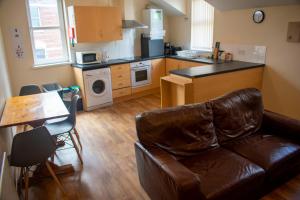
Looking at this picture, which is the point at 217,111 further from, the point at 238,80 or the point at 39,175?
the point at 39,175

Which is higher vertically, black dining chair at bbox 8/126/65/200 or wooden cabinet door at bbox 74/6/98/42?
wooden cabinet door at bbox 74/6/98/42

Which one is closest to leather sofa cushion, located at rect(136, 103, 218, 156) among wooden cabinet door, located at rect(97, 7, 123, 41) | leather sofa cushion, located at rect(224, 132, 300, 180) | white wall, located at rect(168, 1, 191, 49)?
leather sofa cushion, located at rect(224, 132, 300, 180)

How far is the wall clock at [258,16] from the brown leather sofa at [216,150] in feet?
5.51

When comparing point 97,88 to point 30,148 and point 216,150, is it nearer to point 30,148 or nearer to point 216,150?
point 30,148

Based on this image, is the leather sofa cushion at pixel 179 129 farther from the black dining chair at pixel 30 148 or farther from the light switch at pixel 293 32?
the light switch at pixel 293 32

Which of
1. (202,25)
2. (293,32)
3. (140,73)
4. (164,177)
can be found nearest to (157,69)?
(140,73)

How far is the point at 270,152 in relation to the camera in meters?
2.23

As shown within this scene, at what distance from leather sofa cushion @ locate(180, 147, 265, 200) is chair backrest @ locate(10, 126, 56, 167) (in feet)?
4.22

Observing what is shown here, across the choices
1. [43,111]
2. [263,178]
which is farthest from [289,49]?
[43,111]

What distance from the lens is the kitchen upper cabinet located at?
4500 millimetres

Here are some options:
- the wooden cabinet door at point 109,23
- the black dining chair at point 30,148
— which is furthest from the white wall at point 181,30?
the black dining chair at point 30,148

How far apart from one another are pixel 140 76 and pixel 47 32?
2.12 meters

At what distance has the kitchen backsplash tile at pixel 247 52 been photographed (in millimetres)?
3924

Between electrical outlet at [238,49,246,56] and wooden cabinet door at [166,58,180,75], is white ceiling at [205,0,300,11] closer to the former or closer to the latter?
electrical outlet at [238,49,246,56]
